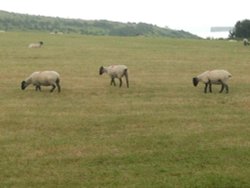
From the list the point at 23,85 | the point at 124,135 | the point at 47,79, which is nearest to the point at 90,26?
the point at 23,85

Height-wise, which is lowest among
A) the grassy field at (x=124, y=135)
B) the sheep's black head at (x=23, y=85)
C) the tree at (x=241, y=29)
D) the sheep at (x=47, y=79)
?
the grassy field at (x=124, y=135)

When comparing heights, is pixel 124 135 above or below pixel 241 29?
below

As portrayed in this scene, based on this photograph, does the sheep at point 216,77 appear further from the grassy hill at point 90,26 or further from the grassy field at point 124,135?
the grassy hill at point 90,26

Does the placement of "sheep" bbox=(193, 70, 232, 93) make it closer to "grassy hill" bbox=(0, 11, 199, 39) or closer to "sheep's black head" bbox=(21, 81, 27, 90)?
"sheep's black head" bbox=(21, 81, 27, 90)

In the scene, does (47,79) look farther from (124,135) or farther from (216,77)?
(124,135)

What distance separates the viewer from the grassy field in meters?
11.0

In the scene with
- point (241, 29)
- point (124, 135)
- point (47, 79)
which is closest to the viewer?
point (124, 135)

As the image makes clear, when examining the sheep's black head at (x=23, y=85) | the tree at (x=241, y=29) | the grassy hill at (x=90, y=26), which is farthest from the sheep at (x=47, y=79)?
the grassy hill at (x=90, y=26)

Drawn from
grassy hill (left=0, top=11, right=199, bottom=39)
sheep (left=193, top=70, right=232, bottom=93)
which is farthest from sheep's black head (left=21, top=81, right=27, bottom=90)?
grassy hill (left=0, top=11, right=199, bottom=39)

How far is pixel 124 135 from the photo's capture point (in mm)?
14148

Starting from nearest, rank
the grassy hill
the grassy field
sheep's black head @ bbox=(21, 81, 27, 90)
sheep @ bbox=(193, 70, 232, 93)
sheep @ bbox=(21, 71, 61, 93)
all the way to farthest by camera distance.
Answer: the grassy field
sheep @ bbox=(21, 71, 61, 93)
sheep @ bbox=(193, 70, 232, 93)
sheep's black head @ bbox=(21, 81, 27, 90)
the grassy hill

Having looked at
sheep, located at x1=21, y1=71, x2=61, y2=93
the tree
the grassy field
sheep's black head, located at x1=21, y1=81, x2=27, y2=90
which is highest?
the tree

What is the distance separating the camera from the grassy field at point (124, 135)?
36.0 feet

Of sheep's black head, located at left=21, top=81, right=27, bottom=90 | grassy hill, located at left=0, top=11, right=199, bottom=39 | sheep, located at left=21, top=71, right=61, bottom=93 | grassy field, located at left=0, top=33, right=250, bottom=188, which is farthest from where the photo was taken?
grassy hill, located at left=0, top=11, right=199, bottom=39
